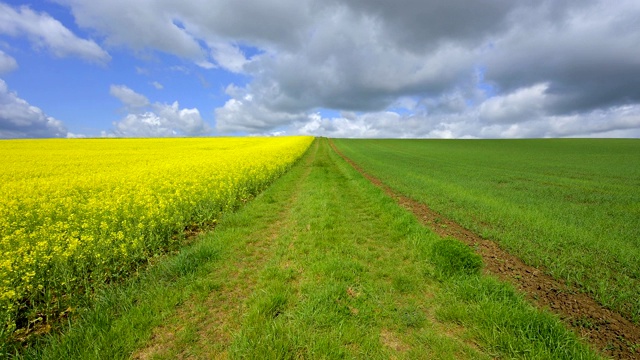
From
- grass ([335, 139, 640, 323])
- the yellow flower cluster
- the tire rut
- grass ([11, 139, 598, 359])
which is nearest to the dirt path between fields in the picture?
grass ([335, 139, 640, 323])

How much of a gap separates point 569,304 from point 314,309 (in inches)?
166

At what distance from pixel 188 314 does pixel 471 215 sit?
8801mm

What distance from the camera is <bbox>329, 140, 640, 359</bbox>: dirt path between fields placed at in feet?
11.8

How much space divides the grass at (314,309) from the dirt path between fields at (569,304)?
0.54 m

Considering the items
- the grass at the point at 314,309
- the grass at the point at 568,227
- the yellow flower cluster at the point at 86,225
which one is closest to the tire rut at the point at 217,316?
the grass at the point at 314,309

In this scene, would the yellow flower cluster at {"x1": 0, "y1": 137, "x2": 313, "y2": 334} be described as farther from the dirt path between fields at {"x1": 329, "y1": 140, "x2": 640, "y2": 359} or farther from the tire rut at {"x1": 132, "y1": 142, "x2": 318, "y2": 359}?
the dirt path between fields at {"x1": 329, "y1": 140, "x2": 640, "y2": 359}

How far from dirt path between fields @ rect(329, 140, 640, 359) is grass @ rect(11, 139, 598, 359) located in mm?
543

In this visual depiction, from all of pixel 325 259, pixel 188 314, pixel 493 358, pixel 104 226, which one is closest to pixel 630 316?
pixel 493 358

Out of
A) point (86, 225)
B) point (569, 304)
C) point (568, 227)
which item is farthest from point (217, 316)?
point (568, 227)

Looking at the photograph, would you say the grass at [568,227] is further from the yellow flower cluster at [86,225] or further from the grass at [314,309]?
the yellow flower cluster at [86,225]

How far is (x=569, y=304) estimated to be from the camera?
4383 millimetres

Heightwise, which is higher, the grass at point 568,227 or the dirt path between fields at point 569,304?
the grass at point 568,227

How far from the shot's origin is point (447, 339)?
3.53 meters

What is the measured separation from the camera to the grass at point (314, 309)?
3.36 metres
